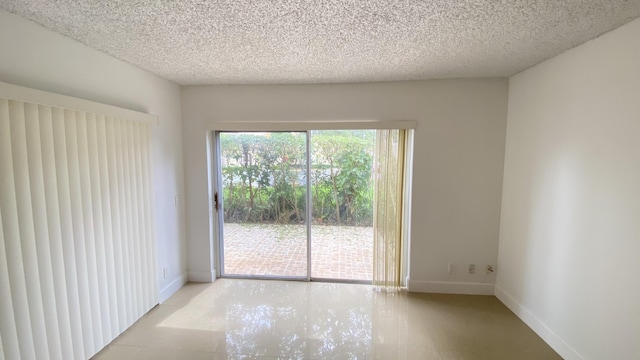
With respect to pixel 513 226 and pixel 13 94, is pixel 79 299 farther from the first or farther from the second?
pixel 513 226

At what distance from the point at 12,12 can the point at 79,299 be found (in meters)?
1.84

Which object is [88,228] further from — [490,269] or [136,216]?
[490,269]

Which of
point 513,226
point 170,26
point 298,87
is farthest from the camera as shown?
point 298,87

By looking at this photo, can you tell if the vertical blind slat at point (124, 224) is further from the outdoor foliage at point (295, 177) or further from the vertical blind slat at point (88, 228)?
the outdoor foliage at point (295, 177)

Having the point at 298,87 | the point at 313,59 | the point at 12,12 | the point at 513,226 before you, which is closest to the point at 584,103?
the point at 513,226

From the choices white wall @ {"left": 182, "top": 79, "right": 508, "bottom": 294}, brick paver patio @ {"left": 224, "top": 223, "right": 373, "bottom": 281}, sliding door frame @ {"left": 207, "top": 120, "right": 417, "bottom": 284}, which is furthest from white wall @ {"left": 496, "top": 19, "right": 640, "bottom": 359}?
brick paver patio @ {"left": 224, "top": 223, "right": 373, "bottom": 281}

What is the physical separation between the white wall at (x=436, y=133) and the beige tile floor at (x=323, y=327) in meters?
0.50

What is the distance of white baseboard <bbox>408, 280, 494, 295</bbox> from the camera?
9.77 feet

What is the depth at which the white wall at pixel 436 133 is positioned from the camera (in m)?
2.83

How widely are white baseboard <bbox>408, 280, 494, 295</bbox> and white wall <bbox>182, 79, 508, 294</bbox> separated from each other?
0.04 ft

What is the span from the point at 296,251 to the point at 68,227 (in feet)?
7.34

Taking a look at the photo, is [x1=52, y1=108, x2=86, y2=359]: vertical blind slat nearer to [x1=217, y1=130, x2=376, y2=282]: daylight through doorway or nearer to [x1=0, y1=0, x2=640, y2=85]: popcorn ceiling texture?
[x1=0, y1=0, x2=640, y2=85]: popcorn ceiling texture

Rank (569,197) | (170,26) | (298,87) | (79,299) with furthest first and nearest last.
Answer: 1. (298,87)
2. (569,197)
3. (79,299)
4. (170,26)

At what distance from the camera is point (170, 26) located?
166 cm
